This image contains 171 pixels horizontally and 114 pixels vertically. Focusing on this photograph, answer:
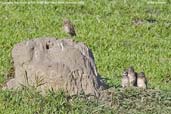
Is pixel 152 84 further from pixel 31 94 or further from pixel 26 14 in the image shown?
pixel 26 14

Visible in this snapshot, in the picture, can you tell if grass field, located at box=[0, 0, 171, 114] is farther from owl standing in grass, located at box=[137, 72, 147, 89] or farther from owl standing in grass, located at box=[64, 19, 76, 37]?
owl standing in grass, located at box=[137, 72, 147, 89]

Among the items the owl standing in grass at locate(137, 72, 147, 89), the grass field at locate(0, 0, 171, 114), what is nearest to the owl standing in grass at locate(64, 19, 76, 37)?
the grass field at locate(0, 0, 171, 114)

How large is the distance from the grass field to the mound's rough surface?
1.81 m

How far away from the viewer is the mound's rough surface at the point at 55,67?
975cm

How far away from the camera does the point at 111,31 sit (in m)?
18.0

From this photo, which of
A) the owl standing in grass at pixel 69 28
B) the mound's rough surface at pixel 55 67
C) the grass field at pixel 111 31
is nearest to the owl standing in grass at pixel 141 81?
the grass field at pixel 111 31

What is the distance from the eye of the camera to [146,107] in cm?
952

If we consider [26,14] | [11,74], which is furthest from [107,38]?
[11,74]

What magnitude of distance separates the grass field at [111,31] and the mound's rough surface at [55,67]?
71.4 inches

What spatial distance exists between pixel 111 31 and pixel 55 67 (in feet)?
27.1

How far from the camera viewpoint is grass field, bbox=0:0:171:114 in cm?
1454

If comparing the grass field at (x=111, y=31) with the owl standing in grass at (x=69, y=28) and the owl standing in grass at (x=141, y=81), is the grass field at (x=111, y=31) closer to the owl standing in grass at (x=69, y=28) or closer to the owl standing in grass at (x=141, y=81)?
the owl standing in grass at (x=69, y=28)

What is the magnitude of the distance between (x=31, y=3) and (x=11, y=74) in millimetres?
8883

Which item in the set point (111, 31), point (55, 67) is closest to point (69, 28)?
point (111, 31)
